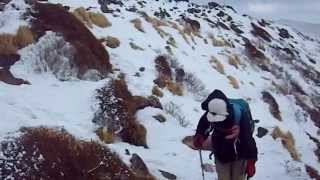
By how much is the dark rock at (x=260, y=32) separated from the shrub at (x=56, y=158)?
36.0m

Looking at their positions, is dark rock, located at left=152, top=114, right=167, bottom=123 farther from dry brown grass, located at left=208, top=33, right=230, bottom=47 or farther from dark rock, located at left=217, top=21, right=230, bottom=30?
dark rock, located at left=217, top=21, right=230, bottom=30

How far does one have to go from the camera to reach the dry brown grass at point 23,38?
13805 mm

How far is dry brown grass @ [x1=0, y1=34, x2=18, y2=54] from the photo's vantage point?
43.9 feet

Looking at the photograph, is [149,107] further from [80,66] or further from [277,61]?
[277,61]

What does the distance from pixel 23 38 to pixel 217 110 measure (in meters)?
8.70

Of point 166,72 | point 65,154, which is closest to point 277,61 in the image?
point 166,72

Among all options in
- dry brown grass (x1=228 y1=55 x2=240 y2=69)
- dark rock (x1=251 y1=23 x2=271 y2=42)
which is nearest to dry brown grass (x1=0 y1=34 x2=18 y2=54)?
dry brown grass (x1=228 y1=55 x2=240 y2=69)

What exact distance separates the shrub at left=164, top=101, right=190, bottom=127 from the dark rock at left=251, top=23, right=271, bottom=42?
2920 centimetres

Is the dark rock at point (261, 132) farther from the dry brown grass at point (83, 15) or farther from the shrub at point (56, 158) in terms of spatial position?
the shrub at point (56, 158)

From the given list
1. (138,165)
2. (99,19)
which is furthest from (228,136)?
(99,19)

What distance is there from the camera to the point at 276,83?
29328mm

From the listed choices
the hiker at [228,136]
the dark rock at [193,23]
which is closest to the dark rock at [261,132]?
the hiker at [228,136]

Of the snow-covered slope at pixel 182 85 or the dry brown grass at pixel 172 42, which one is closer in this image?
the snow-covered slope at pixel 182 85

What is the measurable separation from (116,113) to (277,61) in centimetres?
2628
